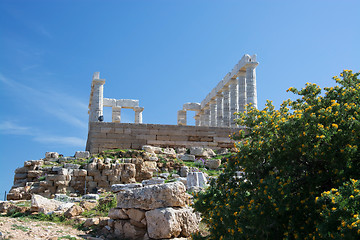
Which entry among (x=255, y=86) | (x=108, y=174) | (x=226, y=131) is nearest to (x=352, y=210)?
(x=108, y=174)

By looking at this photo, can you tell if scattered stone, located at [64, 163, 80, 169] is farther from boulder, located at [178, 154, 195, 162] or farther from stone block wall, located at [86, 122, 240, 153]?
boulder, located at [178, 154, 195, 162]

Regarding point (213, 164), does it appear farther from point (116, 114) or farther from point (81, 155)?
point (116, 114)

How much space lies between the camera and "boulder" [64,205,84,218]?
10.7 metres

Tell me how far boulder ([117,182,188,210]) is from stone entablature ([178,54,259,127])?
18.3 metres

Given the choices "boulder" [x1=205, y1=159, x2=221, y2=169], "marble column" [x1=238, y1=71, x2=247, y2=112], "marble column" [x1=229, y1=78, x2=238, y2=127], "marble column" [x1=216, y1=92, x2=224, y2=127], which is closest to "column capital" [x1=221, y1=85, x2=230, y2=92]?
"marble column" [x1=216, y1=92, x2=224, y2=127]

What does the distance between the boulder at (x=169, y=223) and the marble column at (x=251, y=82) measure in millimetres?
18658

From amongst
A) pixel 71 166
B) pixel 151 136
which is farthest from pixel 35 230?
pixel 151 136

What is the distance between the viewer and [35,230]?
9133 millimetres

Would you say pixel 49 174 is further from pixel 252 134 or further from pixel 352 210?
pixel 352 210

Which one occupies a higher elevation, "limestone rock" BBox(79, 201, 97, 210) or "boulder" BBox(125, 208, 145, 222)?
"limestone rock" BBox(79, 201, 97, 210)

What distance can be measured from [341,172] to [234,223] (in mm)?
1953

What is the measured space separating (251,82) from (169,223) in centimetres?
1956

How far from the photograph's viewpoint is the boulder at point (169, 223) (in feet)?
28.7

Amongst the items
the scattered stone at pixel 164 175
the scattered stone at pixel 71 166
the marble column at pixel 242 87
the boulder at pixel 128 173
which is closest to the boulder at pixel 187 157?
the scattered stone at pixel 164 175
